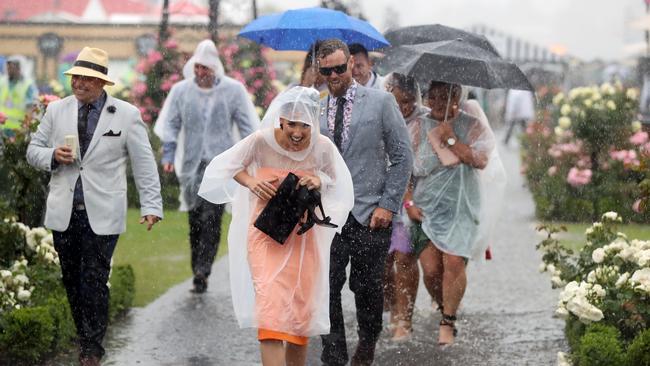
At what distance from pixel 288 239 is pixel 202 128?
3712 millimetres

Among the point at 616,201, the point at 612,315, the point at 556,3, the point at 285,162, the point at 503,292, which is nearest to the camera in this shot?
the point at 285,162

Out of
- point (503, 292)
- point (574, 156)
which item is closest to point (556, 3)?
point (574, 156)

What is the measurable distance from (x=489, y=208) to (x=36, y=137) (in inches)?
115

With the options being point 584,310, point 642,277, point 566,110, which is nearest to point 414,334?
point 584,310

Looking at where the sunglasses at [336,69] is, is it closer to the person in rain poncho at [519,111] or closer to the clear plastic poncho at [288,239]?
the clear plastic poncho at [288,239]

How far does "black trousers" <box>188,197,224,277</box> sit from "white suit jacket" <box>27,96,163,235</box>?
2.65m

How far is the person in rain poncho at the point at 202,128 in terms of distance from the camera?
10188 mm

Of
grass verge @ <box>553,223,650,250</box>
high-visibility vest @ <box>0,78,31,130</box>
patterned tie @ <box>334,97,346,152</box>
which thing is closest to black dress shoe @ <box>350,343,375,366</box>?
patterned tie @ <box>334,97,346,152</box>

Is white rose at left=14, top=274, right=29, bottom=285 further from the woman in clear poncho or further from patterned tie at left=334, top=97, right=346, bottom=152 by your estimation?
patterned tie at left=334, top=97, right=346, bottom=152

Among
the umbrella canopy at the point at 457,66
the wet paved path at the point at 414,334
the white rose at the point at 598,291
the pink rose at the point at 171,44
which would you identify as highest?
the umbrella canopy at the point at 457,66

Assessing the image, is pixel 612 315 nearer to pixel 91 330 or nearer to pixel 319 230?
pixel 319 230

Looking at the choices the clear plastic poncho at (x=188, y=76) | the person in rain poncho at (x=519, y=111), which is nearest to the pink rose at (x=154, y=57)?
the clear plastic poncho at (x=188, y=76)

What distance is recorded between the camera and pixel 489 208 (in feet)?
29.1

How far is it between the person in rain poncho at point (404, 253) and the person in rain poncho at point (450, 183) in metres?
0.06
